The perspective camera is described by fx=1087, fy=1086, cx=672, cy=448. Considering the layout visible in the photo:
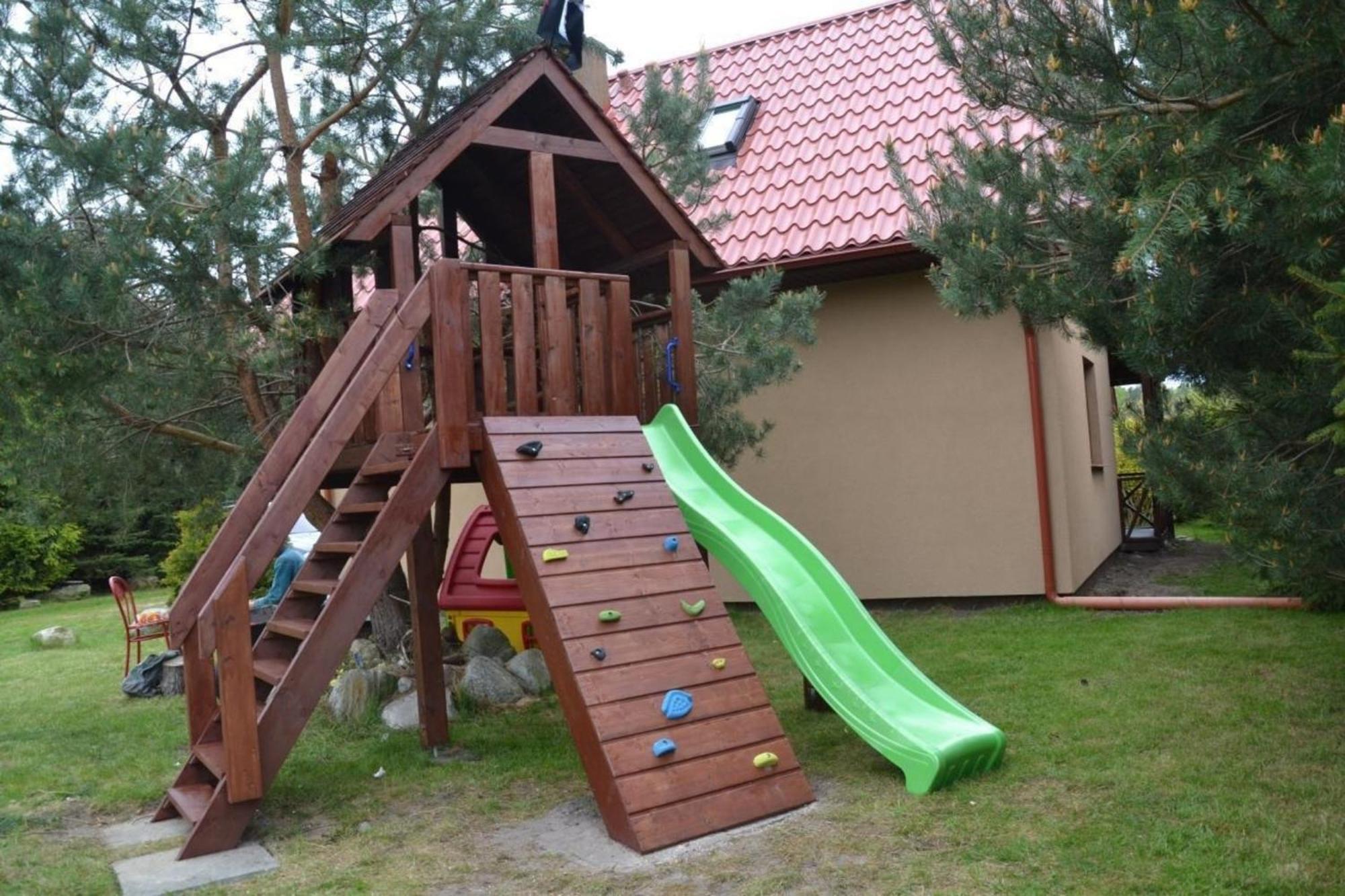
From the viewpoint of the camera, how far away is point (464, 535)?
10094mm

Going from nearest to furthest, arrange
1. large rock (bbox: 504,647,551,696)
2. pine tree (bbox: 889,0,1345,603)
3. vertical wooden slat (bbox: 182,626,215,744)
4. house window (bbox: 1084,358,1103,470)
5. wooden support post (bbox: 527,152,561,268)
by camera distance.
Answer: pine tree (bbox: 889,0,1345,603) → vertical wooden slat (bbox: 182,626,215,744) → wooden support post (bbox: 527,152,561,268) → large rock (bbox: 504,647,551,696) → house window (bbox: 1084,358,1103,470)

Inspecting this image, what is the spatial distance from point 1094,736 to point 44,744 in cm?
674

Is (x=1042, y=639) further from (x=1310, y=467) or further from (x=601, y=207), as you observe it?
(x=601, y=207)

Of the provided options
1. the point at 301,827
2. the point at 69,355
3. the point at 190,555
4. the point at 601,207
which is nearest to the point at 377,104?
the point at 601,207

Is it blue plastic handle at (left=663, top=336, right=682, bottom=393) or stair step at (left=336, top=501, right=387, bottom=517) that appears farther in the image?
blue plastic handle at (left=663, top=336, right=682, bottom=393)

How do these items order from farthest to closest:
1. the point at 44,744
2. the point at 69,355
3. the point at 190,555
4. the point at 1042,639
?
the point at 190,555, the point at 1042,639, the point at 44,744, the point at 69,355

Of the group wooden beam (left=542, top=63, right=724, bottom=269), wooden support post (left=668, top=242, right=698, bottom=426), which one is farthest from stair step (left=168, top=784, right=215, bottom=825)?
wooden beam (left=542, top=63, right=724, bottom=269)

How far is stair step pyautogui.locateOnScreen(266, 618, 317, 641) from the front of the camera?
5.39 metres

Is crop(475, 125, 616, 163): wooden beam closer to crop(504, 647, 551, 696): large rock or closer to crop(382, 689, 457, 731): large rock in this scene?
crop(382, 689, 457, 731): large rock

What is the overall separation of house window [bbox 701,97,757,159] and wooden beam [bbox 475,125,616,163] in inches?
203

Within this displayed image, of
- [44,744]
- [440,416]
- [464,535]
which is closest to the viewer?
[440,416]

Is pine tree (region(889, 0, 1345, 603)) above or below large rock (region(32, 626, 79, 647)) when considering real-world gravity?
above

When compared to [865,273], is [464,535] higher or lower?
lower

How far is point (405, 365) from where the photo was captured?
6.24m
